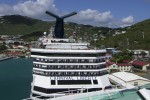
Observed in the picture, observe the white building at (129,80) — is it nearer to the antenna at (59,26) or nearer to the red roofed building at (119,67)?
the antenna at (59,26)

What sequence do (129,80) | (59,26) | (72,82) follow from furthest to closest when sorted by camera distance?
1. (129,80)
2. (59,26)
3. (72,82)

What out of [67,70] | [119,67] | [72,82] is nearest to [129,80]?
[67,70]

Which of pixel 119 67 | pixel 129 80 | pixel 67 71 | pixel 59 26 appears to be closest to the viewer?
pixel 67 71

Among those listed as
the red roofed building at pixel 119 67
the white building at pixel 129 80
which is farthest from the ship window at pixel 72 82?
the red roofed building at pixel 119 67

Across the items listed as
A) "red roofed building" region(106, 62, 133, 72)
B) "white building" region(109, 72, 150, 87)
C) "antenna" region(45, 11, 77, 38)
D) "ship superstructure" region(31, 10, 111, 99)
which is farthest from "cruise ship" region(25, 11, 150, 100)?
"red roofed building" region(106, 62, 133, 72)

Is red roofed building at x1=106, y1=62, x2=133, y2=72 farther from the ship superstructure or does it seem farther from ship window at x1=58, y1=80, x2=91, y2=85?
ship window at x1=58, y1=80, x2=91, y2=85

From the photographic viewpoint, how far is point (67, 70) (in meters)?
33.0

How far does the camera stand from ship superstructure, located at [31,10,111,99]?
32.1 meters

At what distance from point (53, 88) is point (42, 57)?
12.0ft

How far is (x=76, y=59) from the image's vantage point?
33.7 meters

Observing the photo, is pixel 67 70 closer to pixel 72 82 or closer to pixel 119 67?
pixel 72 82

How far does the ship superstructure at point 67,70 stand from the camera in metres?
32.1

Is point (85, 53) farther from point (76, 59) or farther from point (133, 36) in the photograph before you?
point (133, 36)

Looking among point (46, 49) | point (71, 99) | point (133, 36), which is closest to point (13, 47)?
point (133, 36)
